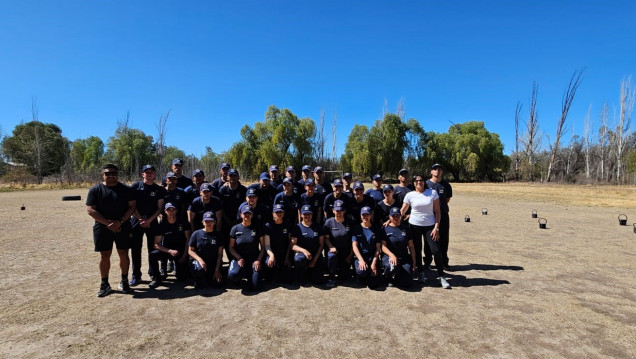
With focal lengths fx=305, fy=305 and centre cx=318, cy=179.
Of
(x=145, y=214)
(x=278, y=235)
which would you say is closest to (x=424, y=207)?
(x=278, y=235)

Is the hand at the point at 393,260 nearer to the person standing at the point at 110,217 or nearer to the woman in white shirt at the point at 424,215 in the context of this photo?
the woman in white shirt at the point at 424,215

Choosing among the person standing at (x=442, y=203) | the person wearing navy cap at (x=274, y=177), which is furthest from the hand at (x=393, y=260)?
the person wearing navy cap at (x=274, y=177)

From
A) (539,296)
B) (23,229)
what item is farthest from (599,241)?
(23,229)

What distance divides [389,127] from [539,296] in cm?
4275

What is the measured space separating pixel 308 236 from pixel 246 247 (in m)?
1.04

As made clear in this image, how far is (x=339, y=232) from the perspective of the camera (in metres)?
5.20

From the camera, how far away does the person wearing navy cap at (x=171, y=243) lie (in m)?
5.06

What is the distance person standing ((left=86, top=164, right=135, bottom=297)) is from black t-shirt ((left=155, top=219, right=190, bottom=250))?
0.53 metres

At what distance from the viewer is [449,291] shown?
15.5 ft

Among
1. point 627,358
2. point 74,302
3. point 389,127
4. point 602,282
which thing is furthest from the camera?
point 389,127

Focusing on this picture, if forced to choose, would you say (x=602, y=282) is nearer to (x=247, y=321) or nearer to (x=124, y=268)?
(x=247, y=321)

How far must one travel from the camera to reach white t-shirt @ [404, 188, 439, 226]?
16.7 ft

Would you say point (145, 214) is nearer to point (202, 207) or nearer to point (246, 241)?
point (202, 207)

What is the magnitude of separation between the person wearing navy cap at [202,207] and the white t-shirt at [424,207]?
3.38m
